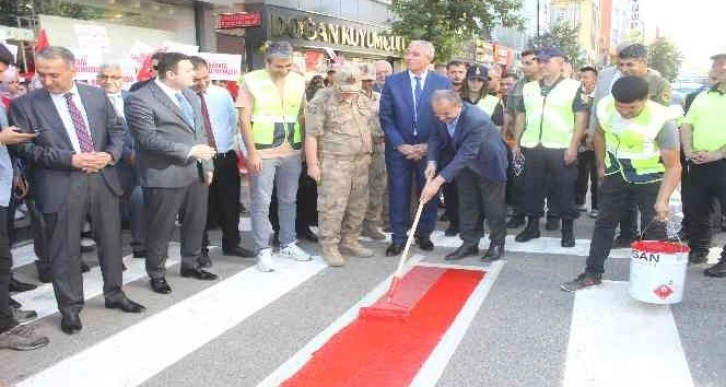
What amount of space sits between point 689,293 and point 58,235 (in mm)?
4472

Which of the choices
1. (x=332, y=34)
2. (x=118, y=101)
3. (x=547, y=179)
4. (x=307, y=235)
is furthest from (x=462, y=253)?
(x=332, y=34)

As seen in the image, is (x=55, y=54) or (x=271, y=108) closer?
(x=55, y=54)

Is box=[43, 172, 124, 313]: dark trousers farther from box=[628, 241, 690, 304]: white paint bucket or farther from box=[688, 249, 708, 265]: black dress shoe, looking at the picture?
box=[688, 249, 708, 265]: black dress shoe

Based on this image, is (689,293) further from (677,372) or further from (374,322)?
(374,322)

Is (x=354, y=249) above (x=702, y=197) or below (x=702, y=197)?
below

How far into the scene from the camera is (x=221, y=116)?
19.5ft

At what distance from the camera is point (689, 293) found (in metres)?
4.89

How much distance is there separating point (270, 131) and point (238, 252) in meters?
1.29

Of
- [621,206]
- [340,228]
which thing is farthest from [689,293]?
[340,228]

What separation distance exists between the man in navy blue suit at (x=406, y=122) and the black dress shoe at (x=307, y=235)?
1022mm

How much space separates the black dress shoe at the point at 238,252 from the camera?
244 inches

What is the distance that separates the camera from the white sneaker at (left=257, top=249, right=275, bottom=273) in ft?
18.6

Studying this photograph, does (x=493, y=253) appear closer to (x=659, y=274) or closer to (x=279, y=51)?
(x=659, y=274)

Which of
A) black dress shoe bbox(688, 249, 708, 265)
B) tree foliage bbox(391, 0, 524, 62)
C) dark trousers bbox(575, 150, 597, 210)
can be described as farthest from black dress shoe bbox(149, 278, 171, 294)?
tree foliage bbox(391, 0, 524, 62)
